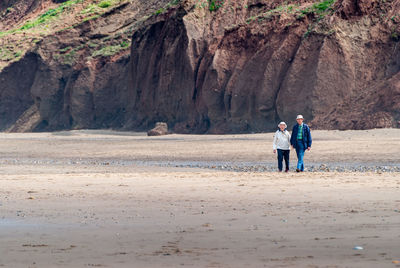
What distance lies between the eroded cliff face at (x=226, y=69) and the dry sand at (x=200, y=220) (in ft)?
59.1

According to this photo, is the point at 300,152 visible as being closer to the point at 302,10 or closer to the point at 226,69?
the point at 302,10

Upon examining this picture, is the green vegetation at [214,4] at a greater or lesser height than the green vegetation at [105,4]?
lesser

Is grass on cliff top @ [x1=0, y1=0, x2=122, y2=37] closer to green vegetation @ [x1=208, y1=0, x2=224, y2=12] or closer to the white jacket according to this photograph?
green vegetation @ [x1=208, y1=0, x2=224, y2=12]

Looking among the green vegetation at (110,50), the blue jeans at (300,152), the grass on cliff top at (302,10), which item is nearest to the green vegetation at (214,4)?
the grass on cliff top at (302,10)

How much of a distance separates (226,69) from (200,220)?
100ft

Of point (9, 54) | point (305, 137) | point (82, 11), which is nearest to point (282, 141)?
point (305, 137)

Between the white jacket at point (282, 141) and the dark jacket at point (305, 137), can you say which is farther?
the white jacket at point (282, 141)

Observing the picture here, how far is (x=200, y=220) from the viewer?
780cm

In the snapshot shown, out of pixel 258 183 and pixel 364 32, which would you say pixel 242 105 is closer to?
pixel 364 32

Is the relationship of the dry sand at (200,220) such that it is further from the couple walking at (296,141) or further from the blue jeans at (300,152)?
the couple walking at (296,141)

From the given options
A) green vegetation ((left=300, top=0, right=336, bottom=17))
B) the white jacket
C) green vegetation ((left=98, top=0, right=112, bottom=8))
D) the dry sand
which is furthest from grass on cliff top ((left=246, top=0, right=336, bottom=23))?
green vegetation ((left=98, top=0, right=112, bottom=8))

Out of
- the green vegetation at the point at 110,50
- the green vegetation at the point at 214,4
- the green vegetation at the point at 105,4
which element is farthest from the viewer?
the green vegetation at the point at 105,4

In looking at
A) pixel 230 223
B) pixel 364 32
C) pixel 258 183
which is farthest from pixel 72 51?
pixel 230 223

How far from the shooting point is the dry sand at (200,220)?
5773mm
